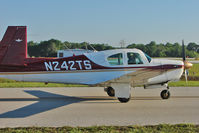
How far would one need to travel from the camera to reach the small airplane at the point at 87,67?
862cm

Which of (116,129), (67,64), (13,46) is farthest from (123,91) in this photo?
(13,46)

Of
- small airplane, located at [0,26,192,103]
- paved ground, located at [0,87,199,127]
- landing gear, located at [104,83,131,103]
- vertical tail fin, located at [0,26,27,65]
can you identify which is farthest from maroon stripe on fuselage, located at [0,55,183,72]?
paved ground, located at [0,87,199,127]

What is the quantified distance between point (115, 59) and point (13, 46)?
3.87m

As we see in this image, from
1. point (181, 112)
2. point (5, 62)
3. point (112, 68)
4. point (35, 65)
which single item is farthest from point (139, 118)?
point (5, 62)

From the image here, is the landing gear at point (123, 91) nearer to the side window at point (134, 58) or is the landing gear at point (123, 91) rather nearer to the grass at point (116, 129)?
the side window at point (134, 58)

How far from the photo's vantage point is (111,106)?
7938 mm

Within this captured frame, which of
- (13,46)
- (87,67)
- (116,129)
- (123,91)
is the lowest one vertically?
(116,129)

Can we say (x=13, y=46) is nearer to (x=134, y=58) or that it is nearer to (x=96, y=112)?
(x=96, y=112)

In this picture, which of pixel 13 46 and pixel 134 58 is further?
pixel 134 58

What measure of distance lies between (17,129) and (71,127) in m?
1.19

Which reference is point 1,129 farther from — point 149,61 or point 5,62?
point 149,61

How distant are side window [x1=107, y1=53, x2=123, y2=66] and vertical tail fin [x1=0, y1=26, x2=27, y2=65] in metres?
3.27

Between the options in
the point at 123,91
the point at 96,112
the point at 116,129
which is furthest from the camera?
the point at 123,91

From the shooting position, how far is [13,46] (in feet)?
28.3
